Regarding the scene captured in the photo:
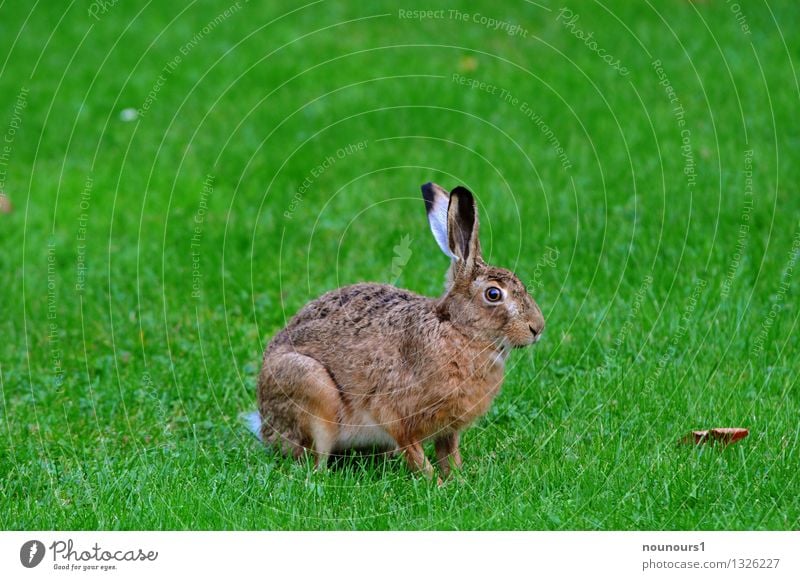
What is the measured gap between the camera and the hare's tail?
6.95 m

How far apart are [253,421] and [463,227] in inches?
75.6

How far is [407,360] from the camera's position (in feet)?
20.7

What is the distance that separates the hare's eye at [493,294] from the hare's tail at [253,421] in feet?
5.58

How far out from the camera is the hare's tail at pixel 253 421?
695 cm

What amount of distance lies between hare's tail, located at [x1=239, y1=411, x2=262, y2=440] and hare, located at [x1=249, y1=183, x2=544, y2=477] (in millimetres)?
92

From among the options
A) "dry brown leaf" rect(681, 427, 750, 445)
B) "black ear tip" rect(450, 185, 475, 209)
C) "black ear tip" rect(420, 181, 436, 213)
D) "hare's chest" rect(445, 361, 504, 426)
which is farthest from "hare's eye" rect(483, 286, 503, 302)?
"dry brown leaf" rect(681, 427, 750, 445)

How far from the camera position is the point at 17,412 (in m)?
7.46

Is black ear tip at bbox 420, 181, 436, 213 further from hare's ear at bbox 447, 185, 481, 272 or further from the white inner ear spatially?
hare's ear at bbox 447, 185, 481, 272

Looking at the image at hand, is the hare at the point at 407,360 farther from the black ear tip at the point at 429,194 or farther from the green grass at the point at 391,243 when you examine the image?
the green grass at the point at 391,243

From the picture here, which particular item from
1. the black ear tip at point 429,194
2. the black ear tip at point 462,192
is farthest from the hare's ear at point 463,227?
the black ear tip at point 429,194

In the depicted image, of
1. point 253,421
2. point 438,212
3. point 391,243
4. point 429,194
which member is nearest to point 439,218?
point 438,212

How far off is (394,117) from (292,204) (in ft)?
5.76

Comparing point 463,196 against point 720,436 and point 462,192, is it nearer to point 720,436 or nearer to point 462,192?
point 462,192

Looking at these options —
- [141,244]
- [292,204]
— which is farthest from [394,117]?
[141,244]
